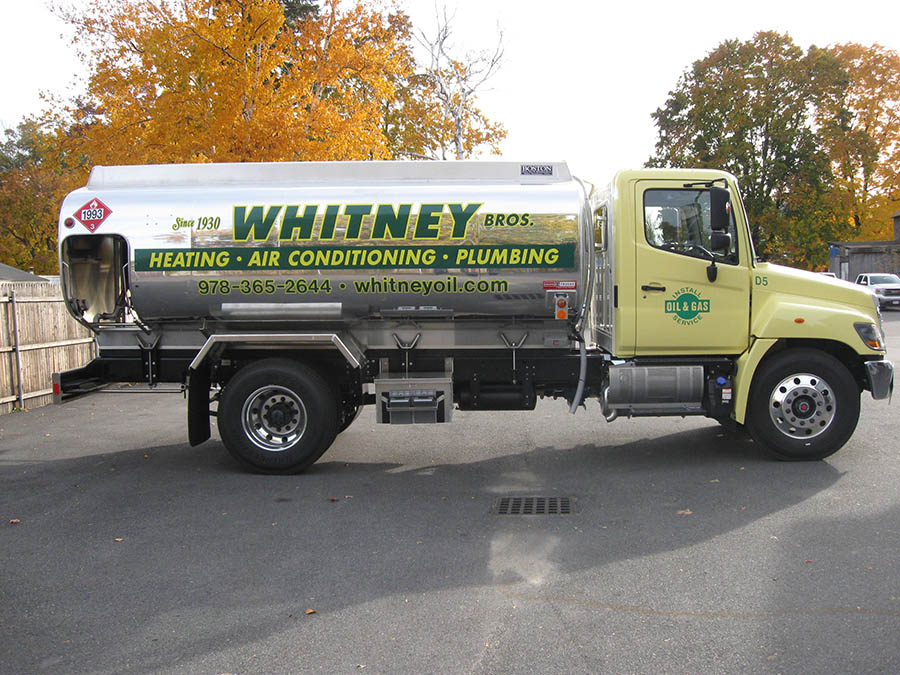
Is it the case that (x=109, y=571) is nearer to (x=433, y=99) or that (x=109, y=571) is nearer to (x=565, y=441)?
(x=565, y=441)

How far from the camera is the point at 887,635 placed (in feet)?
12.9

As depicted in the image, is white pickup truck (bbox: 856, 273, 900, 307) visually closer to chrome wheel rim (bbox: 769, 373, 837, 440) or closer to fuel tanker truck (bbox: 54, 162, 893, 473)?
chrome wheel rim (bbox: 769, 373, 837, 440)

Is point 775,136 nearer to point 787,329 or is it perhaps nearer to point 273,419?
point 787,329

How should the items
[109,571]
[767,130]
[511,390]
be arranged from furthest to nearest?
[767,130]
[511,390]
[109,571]

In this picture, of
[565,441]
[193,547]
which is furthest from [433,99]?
[193,547]

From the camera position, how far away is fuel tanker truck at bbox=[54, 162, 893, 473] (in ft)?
23.7

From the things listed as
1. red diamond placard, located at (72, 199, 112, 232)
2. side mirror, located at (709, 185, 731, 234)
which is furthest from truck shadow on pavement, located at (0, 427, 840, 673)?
red diamond placard, located at (72, 199, 112, 232)

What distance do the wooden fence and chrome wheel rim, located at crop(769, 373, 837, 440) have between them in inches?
393

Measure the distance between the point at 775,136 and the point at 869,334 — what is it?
120ft

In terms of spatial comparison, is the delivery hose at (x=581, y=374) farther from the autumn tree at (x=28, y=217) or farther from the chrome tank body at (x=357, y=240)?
the autumn tree at (x=28, y=217)

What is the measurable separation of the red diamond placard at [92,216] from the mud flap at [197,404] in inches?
66.4

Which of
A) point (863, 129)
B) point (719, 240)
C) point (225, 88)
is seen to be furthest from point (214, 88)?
point (863, 129)

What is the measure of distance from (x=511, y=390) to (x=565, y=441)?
1.54m

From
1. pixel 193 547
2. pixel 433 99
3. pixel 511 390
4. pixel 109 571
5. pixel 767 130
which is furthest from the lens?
pixel 767 130
